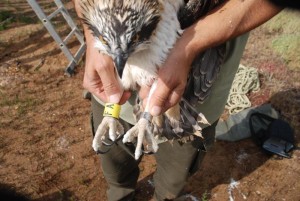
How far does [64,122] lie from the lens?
16.4 ft

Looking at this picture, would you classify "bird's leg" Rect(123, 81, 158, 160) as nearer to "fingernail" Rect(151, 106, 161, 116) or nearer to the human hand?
"fingernail" Rect(151, 106, 161, 116)

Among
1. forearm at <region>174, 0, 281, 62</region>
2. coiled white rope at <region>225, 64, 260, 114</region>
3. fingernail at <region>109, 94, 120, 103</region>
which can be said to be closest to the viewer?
forearm at <region>174, 0, 281, 62</region>

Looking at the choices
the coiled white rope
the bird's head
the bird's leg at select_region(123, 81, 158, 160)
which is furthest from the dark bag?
the bird's head

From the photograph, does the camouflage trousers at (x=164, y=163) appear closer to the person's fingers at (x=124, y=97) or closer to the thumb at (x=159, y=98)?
the person's fingers at (x=124, y=97)

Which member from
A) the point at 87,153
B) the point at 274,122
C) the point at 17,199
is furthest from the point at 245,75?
the point at 17,199

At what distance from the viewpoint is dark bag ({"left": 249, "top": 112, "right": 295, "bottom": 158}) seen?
448 cm

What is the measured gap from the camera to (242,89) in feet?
17.4

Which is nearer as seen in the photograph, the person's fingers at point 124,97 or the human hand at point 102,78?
the human hand at point 102,78

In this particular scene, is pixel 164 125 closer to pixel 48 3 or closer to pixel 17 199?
pixel 17 199

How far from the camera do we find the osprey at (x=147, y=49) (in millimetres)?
1898

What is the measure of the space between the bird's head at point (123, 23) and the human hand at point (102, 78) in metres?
0.25

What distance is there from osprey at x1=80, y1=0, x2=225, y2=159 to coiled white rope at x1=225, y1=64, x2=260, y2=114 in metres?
2.76

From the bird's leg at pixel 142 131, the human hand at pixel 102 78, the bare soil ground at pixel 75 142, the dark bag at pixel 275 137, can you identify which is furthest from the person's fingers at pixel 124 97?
the dark bag at pixel 275 137

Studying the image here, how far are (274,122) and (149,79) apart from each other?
2.95 metres
